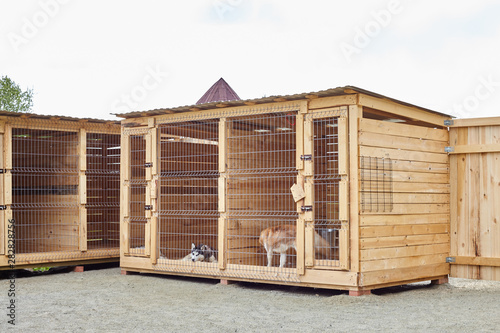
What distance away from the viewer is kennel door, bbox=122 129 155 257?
9.55 m

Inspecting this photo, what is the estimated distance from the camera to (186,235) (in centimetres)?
1028

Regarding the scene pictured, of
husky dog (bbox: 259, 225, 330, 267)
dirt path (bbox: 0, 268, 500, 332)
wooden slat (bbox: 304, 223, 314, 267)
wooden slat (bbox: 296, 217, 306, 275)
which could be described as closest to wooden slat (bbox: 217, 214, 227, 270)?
dirt path (bbox: 0, 268, 500, 332)

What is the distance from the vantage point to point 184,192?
10273mm

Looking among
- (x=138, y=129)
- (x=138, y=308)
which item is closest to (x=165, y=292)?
(x=138, y=308)

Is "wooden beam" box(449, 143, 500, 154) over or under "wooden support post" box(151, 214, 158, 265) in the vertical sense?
over

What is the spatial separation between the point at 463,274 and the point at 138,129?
5.68 meters

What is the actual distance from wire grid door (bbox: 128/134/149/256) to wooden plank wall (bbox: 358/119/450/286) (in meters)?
4.14

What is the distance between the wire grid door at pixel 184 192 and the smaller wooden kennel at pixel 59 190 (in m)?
1.49

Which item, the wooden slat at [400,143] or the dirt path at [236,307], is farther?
the wooden slat at [400,143]

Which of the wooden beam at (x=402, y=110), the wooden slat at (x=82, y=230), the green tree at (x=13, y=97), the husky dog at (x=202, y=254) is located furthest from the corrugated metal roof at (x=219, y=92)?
the green tree at (x=13, y=97)

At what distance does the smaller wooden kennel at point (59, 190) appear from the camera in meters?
9.52

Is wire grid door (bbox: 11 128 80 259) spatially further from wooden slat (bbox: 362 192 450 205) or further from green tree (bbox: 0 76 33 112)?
green tree (bbox: 0 76 33 112)

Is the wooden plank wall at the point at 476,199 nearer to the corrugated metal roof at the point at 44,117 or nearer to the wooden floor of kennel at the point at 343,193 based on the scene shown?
the wooden floor of kennel at the point at 343,193

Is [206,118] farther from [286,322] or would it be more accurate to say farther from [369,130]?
[286,322]
